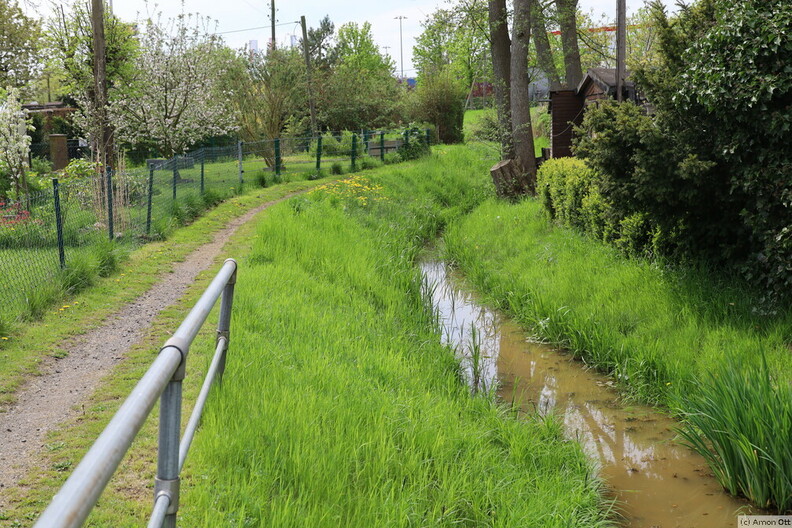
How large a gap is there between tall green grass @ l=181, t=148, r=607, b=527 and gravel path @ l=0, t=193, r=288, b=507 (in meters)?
1.09

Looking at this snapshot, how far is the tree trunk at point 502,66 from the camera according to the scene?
18.9 m

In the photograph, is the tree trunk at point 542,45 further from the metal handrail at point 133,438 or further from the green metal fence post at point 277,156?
A: the metal handrail at point 133,438

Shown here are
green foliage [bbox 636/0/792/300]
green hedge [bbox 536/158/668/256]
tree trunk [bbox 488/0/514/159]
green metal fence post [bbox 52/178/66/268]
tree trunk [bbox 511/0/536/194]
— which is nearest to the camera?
green foliage [bbox 636/0/792/300]

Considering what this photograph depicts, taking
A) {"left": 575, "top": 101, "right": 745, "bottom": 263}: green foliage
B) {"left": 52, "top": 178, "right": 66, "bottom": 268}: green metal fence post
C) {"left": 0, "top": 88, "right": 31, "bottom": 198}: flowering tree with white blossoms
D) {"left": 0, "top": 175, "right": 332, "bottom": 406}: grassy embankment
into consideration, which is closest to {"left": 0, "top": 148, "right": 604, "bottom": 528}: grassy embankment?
{"left": 0, "top": 175, "right": 332, "bottom": 406}: grassy embankment

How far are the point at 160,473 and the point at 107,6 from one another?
94.5ft

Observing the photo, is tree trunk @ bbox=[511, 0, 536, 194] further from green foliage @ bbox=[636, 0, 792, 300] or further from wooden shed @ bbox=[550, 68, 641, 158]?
green foliage @ bbox=[636, 0, 792, 300]

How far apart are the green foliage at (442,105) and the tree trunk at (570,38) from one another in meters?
13.6

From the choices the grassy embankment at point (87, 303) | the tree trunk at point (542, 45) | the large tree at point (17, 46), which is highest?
the large tree at point (17, 46)

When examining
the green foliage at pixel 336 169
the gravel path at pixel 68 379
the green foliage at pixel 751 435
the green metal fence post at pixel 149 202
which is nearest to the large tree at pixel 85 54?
the green foliage at pixel 336 169

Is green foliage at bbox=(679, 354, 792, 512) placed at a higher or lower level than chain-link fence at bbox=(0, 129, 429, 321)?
lower

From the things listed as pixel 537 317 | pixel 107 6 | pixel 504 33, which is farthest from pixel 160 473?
pixel 107 6

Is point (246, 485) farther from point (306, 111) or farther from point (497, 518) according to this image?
point (306, 111)

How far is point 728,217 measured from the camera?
327 inches

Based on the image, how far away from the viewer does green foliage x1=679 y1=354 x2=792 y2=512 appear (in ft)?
14.8
